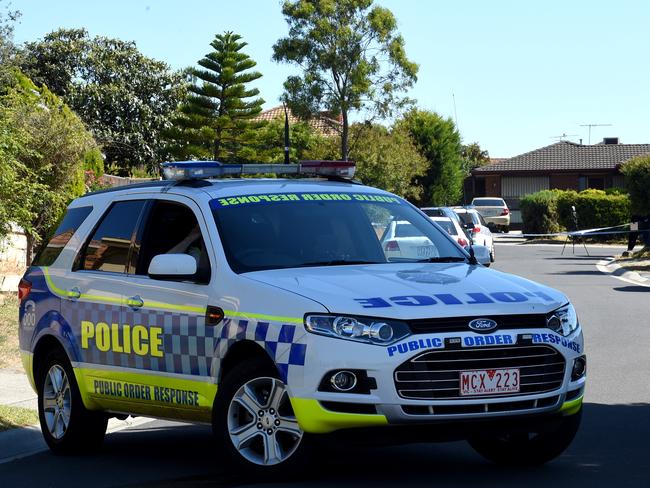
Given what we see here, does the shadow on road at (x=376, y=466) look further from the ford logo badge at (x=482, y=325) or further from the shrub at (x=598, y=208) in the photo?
the shrub at (x=598, y=208)

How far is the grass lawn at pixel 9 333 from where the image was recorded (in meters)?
14.3

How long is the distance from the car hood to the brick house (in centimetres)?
7575

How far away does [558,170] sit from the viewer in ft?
280

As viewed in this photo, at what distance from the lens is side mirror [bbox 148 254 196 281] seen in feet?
25.7

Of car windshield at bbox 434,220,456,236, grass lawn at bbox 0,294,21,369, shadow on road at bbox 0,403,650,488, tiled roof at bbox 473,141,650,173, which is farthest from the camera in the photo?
tiled roof at bbox 473,141,650,173

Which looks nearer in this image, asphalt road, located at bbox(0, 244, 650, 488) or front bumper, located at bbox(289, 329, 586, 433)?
front bumper, located at bbox(289, 329, 586, 433)

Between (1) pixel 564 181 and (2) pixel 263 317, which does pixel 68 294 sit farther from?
(1) pixel 564 181

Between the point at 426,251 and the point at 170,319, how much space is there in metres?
1.67

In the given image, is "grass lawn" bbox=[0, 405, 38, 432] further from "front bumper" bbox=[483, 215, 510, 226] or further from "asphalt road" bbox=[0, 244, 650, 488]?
"front bumper" bbox=[483, 215, 510, 226]

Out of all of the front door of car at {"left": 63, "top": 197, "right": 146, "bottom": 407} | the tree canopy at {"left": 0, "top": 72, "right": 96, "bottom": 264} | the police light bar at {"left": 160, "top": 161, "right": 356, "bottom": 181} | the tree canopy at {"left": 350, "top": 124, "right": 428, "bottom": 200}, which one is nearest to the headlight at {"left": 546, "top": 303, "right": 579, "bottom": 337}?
the police light bar at {"left": 160, "top": 161, "right": 356, "bottom": 181}

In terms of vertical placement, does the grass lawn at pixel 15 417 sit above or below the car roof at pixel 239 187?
below

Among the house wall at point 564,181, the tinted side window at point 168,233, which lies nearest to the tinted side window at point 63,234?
the tinted side window at point 168,233

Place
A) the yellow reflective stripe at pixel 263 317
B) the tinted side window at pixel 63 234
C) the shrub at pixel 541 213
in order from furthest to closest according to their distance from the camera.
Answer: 1. the shrub at pixel 541 213
2. the tinted side window at pixel 63 234
3. the yellow reflective stripe at pixel 263 317

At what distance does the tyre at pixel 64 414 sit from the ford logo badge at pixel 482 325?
3.28m
